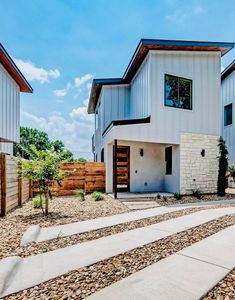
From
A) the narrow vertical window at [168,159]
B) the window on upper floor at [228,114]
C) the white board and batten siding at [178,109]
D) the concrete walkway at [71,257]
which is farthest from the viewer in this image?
the window on upper floor at [228,114]

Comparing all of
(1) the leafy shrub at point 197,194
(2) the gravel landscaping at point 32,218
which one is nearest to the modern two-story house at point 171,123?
(1) the leafy shrub at point 197,194

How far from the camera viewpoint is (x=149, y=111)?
9.23 m

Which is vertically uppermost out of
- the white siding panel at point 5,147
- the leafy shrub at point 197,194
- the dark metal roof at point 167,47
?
the dark metal roof at point 167,47

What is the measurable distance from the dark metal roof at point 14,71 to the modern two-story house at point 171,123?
488 cm

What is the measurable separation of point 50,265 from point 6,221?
115 inches

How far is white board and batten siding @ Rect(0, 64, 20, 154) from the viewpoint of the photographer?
362 inches

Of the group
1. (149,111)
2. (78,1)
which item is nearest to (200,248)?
(149,111)

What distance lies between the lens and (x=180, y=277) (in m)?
2.50

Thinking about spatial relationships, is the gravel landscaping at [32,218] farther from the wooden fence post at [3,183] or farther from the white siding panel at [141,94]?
the white siding panel at [141,94]

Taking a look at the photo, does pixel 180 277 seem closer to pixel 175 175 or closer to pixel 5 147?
pixel 175 175

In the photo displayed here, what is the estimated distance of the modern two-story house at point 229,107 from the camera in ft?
42.6

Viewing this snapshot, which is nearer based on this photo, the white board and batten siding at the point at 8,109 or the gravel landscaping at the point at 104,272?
the gravel landscaping at the point at 104,272

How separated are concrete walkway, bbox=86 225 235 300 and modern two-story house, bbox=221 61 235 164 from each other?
11.0 metres

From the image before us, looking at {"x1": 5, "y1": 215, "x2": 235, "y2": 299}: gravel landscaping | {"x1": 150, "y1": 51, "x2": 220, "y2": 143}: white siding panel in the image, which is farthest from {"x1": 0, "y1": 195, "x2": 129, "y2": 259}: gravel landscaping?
Result: {"x1": 150, "y1": 51, "x2": 220, "y2": 143}: white siding panel
